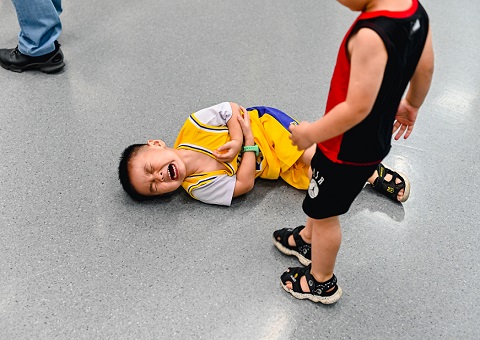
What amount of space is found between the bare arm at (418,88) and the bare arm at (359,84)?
164 millimetres

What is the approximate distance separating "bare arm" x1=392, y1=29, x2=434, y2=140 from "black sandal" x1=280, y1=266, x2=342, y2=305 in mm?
415

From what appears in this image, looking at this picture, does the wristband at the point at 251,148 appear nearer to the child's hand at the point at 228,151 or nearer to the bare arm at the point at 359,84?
the child's hand at the point at 228,151

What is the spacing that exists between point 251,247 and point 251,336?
26 cm

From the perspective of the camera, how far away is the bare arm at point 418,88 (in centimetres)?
88

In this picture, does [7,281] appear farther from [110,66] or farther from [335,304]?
[110,66]

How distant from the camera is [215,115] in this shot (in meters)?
1.40

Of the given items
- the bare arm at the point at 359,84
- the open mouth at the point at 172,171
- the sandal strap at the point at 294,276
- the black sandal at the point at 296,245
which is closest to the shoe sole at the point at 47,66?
the open mouth at the point at 172,171

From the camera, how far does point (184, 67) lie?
189 cm

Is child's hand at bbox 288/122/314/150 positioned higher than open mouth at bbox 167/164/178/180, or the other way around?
child's hand at bbox 288/122/314/150

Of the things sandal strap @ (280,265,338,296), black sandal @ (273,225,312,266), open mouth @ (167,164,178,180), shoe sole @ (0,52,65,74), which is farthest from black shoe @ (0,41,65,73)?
sandal strap @ (280,265,338,296)

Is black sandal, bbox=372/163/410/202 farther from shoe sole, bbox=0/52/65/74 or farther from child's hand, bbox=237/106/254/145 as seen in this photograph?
shoe sole, bbox=0/52/65/74

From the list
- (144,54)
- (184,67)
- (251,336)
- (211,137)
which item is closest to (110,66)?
(144,54)

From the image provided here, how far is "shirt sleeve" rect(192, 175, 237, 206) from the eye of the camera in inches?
53.6

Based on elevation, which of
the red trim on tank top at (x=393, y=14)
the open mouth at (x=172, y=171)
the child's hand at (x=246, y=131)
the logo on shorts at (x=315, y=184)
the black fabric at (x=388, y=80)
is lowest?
the open mouth at (x=172, y=171)
